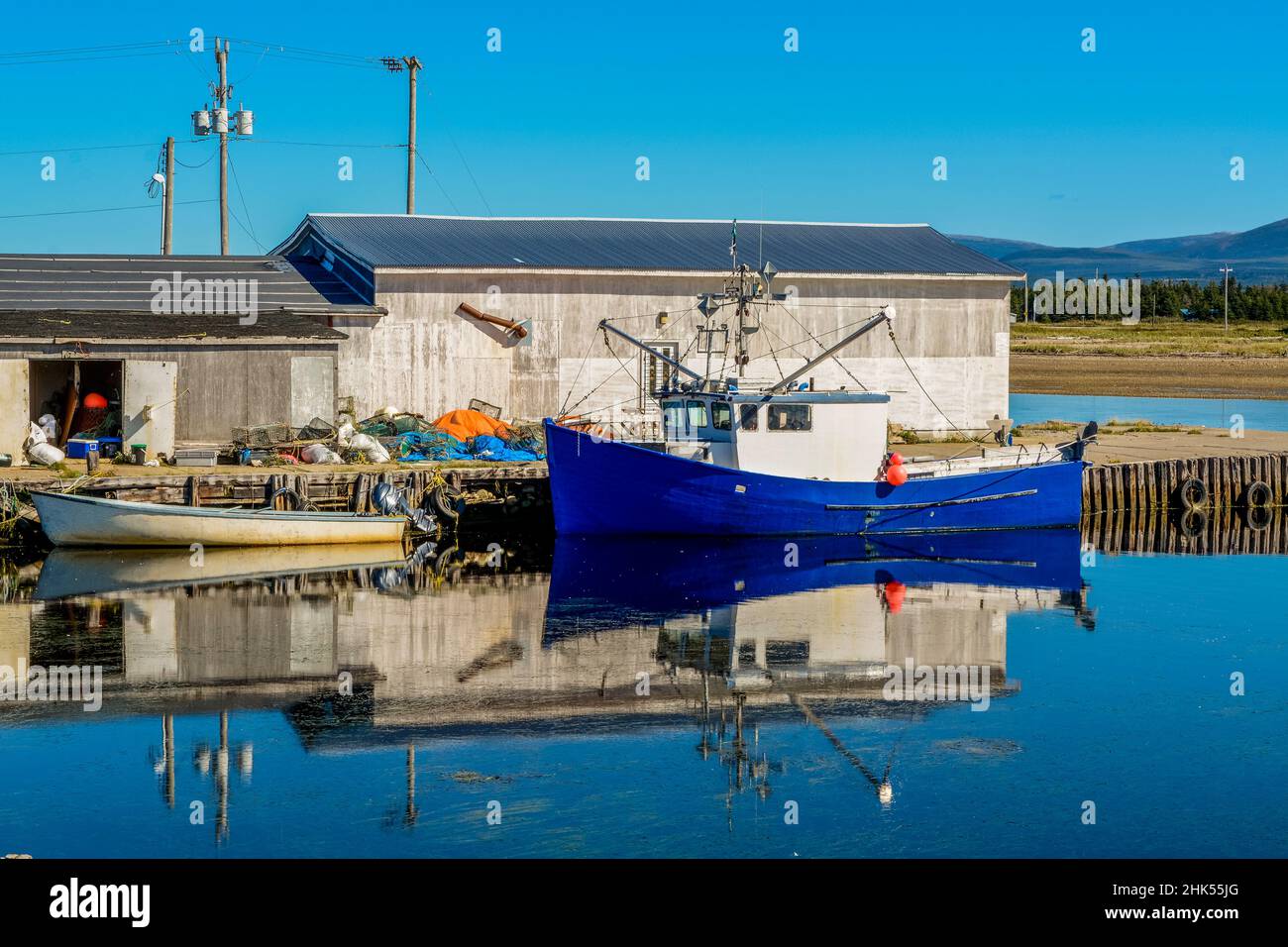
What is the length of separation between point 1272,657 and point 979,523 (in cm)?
1046

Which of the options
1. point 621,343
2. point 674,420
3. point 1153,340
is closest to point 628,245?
point 621,343

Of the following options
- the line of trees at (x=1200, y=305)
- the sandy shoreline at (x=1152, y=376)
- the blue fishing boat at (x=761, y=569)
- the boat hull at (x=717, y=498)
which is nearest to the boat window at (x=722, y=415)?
the boat hull at (x=717, y=498)

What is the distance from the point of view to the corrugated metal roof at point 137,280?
32438 millimetres

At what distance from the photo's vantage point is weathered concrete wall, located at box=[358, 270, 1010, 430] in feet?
107

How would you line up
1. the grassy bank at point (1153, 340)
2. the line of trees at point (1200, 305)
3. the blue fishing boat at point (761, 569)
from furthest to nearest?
the line of trees at point (1200, 305) → the grassy bank at point (1153, 340) → the blue fishing boat at point (761, 569)

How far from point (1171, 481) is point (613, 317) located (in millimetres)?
11868

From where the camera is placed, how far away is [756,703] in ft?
52.9

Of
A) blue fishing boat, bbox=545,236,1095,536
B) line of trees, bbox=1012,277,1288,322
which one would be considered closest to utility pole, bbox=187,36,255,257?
blue fishing boat, bbox=545,236,1095,536

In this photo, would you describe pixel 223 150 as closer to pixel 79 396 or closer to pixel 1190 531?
pixel 79 396

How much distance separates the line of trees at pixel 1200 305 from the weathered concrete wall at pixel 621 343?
72.3 metres

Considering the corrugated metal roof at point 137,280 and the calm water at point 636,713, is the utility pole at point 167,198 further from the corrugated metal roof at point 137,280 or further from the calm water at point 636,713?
the calm water at point 636,713

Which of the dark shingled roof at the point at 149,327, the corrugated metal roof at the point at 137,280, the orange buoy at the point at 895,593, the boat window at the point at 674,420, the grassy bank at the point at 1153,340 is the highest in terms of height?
the grassy bank at the point at 1153,340

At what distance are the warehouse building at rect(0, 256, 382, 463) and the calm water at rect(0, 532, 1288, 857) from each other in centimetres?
468
